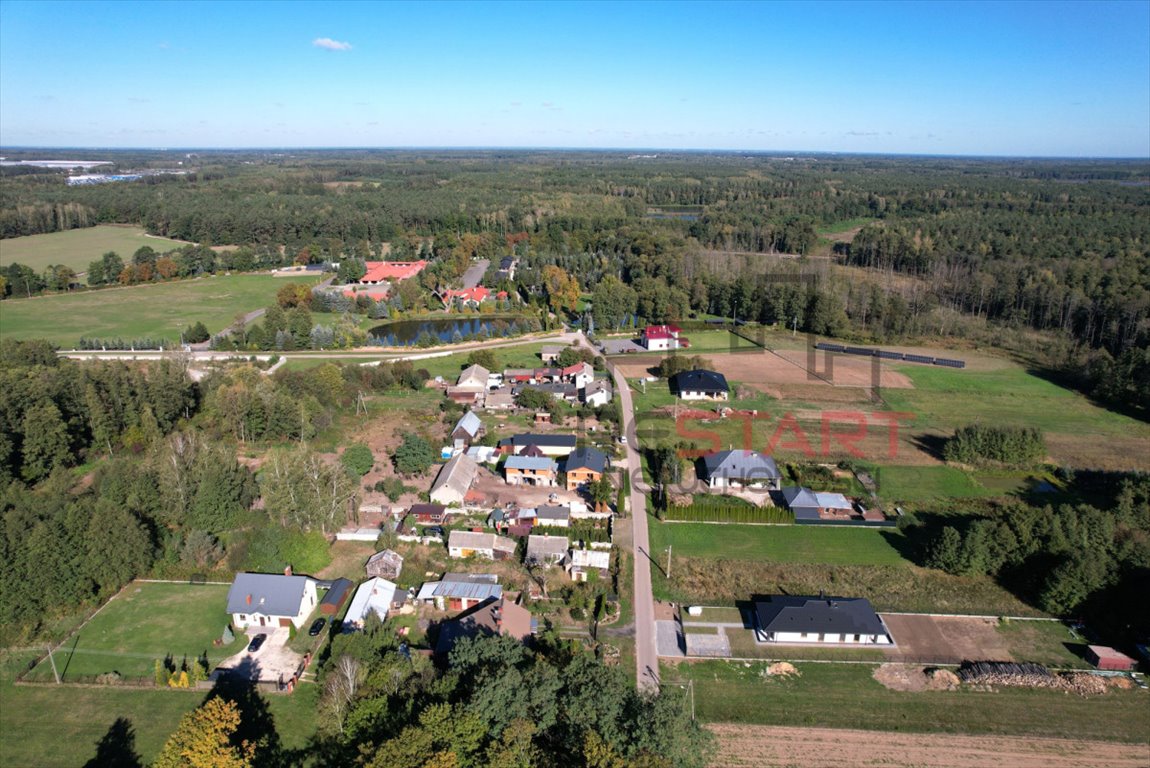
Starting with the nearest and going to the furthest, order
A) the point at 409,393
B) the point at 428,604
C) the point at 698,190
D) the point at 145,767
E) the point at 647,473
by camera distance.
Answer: the point at 145,767 < the point at 428,604 < the point at 647,473 < the point at 409,393 < the point at 698,190

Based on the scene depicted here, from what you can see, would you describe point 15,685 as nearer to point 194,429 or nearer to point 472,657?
point 472,657

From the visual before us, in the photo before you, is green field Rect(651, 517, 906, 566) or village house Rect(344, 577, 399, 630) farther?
green field Rect(651, 517, 906, 566)

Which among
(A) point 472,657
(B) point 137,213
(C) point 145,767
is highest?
(B) point 137,213

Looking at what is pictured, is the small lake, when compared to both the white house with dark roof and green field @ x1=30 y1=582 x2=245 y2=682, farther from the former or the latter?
the white house with dark roof

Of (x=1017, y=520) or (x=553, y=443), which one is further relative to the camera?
(x=553, y=443)

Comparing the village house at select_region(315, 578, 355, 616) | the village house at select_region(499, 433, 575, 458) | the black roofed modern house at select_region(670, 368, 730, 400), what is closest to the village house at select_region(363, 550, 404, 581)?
the village house at select_region(315, 578, 355, 616)

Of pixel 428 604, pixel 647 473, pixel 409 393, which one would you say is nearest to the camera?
pixel 428 604

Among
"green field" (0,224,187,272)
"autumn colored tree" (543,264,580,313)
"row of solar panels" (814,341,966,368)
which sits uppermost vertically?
"green field" (0,224,187,272)

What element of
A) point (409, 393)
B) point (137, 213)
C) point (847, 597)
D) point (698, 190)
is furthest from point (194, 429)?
point (698, 190)

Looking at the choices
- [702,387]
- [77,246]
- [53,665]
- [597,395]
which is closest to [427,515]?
[53,665]
